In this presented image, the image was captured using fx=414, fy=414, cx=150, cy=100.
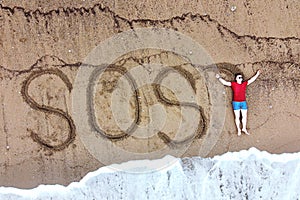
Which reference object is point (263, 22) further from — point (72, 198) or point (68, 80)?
point (72, 198)

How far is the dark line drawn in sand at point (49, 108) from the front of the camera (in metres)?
2.36

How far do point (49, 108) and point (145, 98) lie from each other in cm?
55

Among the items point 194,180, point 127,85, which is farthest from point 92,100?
point 194,180

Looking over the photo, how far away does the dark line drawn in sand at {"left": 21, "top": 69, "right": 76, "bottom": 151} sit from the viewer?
2.36m

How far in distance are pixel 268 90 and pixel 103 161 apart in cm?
107

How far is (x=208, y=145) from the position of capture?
2.46 metres

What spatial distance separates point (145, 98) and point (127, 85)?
129 millimetres

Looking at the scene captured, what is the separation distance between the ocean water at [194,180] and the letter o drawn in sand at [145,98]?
47 millimetres

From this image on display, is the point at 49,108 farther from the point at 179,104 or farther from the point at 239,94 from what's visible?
the point at 239,94

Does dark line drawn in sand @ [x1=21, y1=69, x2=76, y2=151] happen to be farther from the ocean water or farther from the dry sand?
the ocean water

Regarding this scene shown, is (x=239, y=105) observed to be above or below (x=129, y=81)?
below

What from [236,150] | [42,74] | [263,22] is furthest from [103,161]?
[263,22]

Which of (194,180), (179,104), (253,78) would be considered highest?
(253,78)

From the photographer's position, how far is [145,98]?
240 cm
